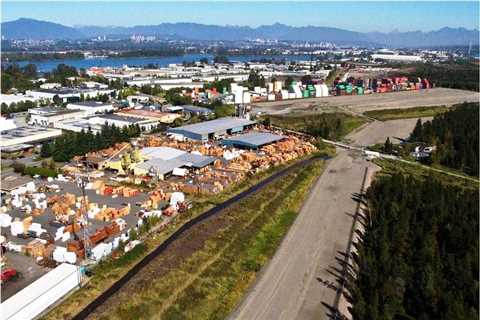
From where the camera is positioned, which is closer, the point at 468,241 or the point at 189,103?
the point at 468,241

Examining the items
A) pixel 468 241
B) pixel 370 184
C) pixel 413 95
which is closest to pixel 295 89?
pixel 413 95

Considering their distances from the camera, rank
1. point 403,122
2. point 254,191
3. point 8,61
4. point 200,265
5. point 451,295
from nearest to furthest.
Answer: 1. point 451,295
2. point 200,265
3. point 254,191
4. point 403,122
5. point 8,61

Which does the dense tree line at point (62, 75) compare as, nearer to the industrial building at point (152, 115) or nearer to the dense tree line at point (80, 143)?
the industrial building at point (152, 115)

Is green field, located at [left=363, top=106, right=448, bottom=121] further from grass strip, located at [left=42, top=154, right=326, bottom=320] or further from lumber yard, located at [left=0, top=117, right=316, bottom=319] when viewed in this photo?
grass strip, located at [left=42, top=154, right=326, bottom=320]

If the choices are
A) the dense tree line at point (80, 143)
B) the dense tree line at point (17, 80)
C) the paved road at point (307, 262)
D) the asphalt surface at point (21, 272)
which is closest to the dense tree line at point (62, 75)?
the dense tree line at point (17, 80)

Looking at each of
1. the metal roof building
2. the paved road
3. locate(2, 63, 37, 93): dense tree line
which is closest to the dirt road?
the paved road

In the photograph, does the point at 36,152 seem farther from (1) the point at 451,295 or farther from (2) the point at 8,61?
(2) the point at 8,61
